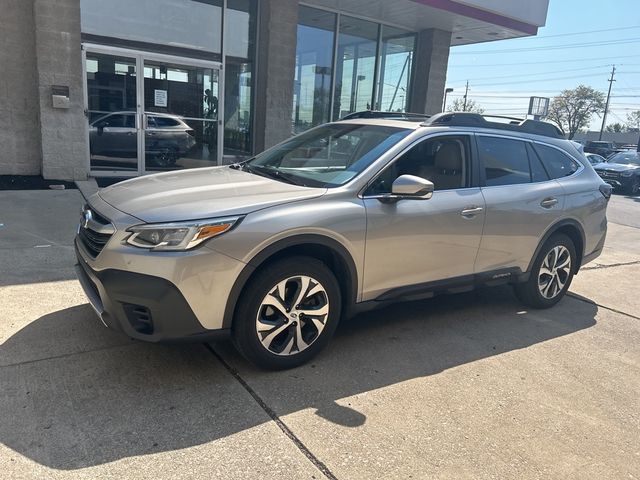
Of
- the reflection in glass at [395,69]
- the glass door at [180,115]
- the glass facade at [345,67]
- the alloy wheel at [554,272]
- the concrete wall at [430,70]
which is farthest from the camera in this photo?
the reflection in glass at [395,69]

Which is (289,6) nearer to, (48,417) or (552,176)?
(552,176)

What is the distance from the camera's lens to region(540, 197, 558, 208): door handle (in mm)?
4840

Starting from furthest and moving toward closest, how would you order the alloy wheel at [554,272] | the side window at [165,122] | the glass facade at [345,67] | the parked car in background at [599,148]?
the parked car in background at [599,148]
the glass facade at [345,67]
the side window at [165,122]
the alloy wheel at [554,272]

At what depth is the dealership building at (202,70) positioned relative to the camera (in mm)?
9188

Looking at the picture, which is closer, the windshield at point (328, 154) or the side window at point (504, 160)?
the windshield at point (328, 154)

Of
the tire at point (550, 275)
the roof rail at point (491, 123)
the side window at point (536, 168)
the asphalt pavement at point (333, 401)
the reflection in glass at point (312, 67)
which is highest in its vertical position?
the reflection in glass at point (312, 67)

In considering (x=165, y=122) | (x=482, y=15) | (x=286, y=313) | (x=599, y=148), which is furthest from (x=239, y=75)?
(x=599, y=148)

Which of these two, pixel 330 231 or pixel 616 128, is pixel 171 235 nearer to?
pixel 330 231

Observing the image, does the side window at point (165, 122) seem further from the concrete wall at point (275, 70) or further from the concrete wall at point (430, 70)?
the concrete wall at point (430, 70)

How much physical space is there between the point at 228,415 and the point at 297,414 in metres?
0.40

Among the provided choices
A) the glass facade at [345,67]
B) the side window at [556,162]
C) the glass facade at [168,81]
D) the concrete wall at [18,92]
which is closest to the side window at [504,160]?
the side window at [556,162]

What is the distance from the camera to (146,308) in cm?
301

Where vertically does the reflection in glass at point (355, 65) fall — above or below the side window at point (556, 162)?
above

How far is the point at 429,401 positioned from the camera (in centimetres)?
332
